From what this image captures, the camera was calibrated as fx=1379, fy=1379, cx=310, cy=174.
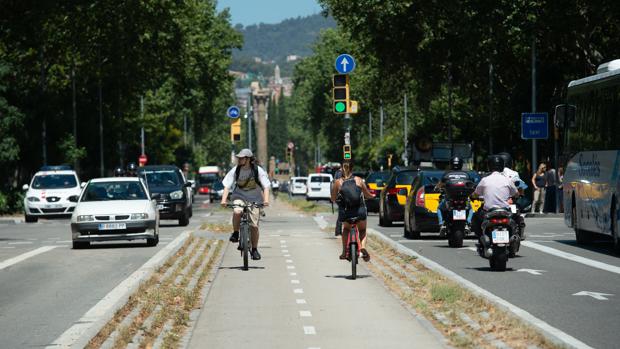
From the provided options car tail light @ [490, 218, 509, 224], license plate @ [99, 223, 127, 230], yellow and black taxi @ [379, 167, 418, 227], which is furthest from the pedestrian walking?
car tail light @ [490, 218, 509, 224]

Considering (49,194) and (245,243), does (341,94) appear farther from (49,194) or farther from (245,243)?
(49,194)

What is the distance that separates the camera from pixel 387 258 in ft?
74.0

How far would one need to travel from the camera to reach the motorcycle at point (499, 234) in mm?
19375

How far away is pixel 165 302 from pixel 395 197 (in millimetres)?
21025

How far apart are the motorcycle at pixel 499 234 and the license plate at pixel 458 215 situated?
223 inches

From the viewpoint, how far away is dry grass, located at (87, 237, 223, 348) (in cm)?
1184

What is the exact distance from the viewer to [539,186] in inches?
1640

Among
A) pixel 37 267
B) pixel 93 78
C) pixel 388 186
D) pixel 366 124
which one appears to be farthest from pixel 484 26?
pixel 366 124

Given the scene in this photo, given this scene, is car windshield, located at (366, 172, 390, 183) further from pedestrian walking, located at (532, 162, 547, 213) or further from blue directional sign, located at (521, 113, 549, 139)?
blue directional sign, located at (521, 113, 549, 139)

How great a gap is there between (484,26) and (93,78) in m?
23.8

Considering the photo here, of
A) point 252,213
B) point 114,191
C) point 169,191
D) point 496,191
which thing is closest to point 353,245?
point 496,191

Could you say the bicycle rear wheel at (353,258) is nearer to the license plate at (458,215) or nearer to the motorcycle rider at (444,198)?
the motorcycle rider at (444,198)

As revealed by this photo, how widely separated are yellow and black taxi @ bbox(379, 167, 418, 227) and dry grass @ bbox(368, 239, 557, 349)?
1468cm

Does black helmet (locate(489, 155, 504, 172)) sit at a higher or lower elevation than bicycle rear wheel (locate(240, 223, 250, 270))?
higher
